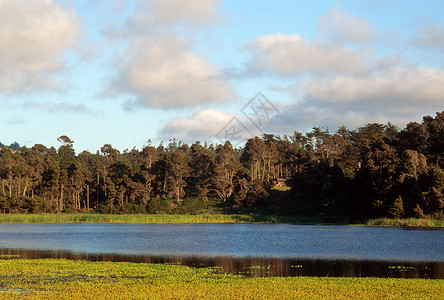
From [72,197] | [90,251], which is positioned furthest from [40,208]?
[90,251]

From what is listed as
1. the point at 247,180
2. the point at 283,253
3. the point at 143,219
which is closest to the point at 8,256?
the point at 283,253

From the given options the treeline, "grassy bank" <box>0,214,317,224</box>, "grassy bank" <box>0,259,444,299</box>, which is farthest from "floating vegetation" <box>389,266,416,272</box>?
"grassy bank" <box>0,214,317,224</box>

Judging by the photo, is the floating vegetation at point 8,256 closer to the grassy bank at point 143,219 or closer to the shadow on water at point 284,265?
the shadow on water at point 284,265

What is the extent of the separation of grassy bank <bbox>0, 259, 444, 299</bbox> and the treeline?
67.6m

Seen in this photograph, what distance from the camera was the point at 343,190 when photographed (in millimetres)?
112312

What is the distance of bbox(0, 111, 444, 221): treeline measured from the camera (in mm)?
98250

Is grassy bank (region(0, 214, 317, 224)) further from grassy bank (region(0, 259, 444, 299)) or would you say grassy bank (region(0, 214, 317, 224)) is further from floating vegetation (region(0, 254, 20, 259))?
grassy bank (region(0, 259, 444, 299))

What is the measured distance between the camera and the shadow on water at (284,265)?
32812 mm

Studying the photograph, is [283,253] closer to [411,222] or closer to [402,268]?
[402,268]

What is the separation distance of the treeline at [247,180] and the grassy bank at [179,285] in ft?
222

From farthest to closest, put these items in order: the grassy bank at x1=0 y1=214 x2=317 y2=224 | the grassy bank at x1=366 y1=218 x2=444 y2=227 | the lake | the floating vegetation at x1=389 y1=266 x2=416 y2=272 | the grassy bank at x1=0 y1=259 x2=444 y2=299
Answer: the grassy bank at x1=0 y1=214 x2=317 y2=224
the grassy bank at x1=366 y1=218 x2=444 y2=227
the lake
the floating vegetation at x1=389 y1=266 x2=416 y2=272
the grassy bank at x1=0 y1=259 x2=444 y2=299

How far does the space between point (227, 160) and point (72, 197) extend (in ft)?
151

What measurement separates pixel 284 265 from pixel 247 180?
10731 cm

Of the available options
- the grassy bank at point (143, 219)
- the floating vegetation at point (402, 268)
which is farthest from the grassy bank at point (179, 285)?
the grassy bank at point (143, 219)
